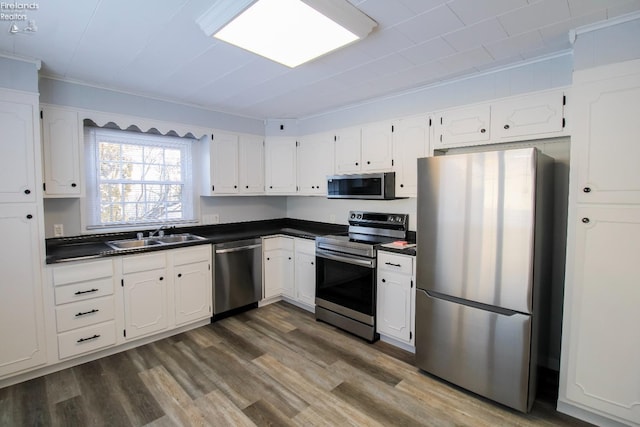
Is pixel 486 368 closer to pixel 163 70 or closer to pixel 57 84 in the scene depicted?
pixel 163 70

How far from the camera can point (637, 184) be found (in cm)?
175

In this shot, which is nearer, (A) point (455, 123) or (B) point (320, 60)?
(B) point (320, 60)

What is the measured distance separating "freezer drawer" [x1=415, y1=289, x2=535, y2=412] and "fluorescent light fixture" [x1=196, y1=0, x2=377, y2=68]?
1.91m

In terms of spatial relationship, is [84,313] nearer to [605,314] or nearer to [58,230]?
[58,230]

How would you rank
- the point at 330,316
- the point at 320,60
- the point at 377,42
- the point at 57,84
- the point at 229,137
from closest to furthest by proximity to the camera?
the point at 377,42
the point at 320,60
the point at 57,84
the point at 330,316
the point at 229,137

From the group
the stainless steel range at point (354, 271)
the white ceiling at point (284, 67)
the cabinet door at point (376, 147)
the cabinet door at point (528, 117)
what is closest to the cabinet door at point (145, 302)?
the stainless steel range at point (354, 271)

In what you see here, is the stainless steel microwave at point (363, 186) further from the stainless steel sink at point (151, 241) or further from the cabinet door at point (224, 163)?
the stainless steel sink at point (151, 241)

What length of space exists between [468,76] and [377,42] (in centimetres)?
108

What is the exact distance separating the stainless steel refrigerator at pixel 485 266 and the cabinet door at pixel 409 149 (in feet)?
2.05

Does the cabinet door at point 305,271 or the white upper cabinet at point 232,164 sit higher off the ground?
the white upper cabinet at point 232,164

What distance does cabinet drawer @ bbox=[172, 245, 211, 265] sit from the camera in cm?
308

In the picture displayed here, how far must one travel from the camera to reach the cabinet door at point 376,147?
3184 mm

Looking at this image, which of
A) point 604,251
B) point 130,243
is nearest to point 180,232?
point 130,243

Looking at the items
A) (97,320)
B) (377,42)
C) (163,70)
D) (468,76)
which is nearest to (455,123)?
(468,76)
